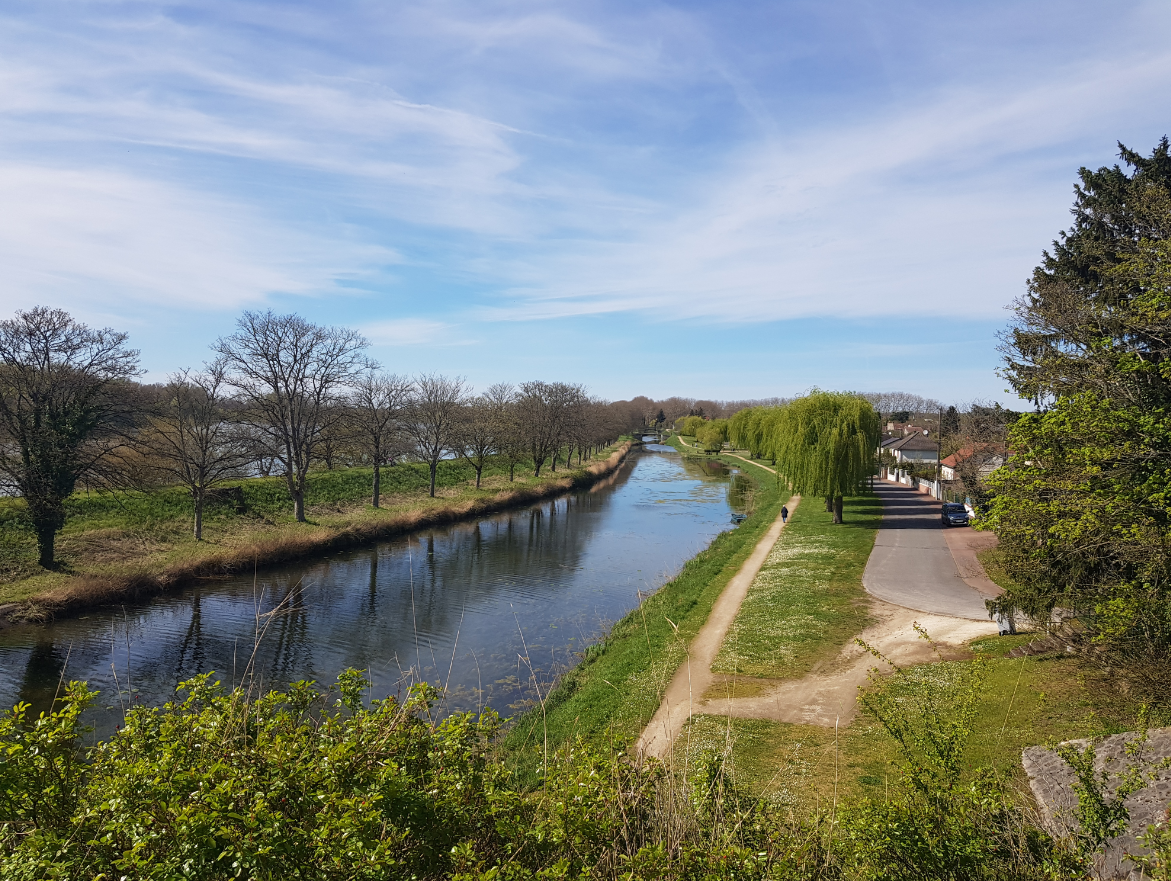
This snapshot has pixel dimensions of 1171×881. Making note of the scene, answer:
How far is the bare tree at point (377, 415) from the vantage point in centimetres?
3831

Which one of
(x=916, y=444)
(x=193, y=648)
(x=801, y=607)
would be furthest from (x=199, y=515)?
(x=916, y=444)

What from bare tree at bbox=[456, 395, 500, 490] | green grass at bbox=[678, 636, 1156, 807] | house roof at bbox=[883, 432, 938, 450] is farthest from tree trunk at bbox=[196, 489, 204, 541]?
house roof at bbox=[883, 432, 938, 450]

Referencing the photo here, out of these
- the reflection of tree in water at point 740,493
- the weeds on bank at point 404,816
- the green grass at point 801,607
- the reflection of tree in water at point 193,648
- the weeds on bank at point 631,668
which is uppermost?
the weeds on bank at point 404,816

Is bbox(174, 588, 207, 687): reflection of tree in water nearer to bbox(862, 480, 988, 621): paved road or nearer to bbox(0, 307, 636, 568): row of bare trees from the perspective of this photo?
bbox(0, 307, 636, 568): row of bare trees

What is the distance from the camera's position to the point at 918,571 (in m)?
23.8

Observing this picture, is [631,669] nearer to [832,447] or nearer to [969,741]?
[969,741]

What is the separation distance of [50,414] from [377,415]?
17734 mm

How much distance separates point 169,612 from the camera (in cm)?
2103

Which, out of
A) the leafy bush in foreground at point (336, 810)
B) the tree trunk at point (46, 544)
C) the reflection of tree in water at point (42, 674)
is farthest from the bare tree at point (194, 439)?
the leafy bush in foreground at point (336, 810)

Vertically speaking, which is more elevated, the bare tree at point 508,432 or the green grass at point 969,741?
the bare tree at point 508,432

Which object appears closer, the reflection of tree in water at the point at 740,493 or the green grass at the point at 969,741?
the green grass at the point at 969,741

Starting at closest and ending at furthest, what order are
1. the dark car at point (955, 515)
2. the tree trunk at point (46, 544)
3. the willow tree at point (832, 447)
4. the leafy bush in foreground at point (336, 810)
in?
1. the leafy bush in foreground at point (336, 810)
2. the tree trunk at point (46, 544)
3. the willow tree at point (832, 447)
4. the dark car at point (955, 515)

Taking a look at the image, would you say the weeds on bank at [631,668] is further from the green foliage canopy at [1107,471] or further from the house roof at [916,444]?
the house roof at [916,444]

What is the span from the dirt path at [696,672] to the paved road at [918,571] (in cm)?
440
